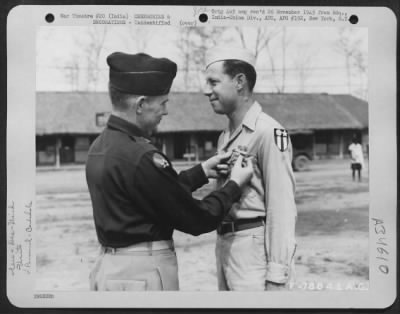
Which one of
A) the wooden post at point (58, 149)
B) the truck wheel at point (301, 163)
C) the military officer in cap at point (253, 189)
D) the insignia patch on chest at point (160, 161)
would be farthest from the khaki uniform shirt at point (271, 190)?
the wooden post at point (58, 149)

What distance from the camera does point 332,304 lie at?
52.4 inches

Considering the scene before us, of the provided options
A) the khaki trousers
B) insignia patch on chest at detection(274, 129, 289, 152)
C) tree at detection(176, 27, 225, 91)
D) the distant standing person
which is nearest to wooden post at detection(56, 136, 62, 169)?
the khaki trousers

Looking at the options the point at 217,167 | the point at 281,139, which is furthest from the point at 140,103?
the point at 281,139

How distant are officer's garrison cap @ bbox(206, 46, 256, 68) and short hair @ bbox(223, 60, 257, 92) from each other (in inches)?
0.5

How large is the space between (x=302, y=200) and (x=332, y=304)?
1.04 ft

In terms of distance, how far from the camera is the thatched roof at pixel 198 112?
128 centimetres

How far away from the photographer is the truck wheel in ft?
4.30

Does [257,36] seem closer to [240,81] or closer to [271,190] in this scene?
[240,81]

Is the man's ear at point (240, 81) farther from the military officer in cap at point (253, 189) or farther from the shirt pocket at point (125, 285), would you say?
the shirt pocket at point (125, 285)

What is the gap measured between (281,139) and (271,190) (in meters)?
0.14

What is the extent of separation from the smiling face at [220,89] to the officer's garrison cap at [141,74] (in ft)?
0.36

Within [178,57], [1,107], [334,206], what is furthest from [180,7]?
[334,206]

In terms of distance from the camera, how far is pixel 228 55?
1.21m

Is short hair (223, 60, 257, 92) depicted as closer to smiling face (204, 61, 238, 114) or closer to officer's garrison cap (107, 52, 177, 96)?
smiling face (204, 61, 238, 114)
